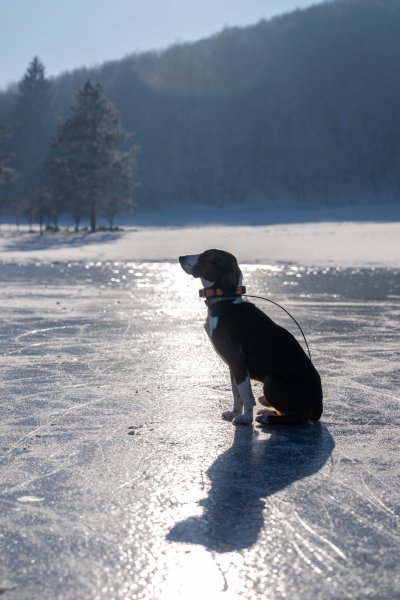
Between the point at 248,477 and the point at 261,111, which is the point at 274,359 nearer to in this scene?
the point at 248,477

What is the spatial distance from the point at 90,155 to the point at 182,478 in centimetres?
5661

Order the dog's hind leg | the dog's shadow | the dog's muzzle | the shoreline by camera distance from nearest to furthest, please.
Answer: the dog's shadow → the dog's hind leg → the dog's muzzle → the shoreline

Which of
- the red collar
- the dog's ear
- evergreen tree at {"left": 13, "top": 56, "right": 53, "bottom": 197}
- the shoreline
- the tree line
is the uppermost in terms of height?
evergreen tree at {"left": 13, "top": 56, "right": 53, "bottom": 197}

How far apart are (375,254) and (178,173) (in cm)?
8187

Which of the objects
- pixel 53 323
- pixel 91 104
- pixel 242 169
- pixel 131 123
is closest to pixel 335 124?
pixel 242 169

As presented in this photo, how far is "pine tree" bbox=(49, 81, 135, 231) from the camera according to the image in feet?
193

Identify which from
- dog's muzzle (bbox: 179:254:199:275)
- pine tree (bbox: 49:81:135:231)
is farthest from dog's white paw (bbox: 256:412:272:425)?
pine tree (bbox: 49:81:135:231)

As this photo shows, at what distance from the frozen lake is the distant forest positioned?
90.2 metres

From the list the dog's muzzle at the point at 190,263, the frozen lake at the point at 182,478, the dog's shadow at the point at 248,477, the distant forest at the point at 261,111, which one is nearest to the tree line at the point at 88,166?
the distant forest at the point at 261,111

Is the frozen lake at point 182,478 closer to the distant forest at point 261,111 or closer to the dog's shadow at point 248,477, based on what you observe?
the dog's shadow at point 248,477

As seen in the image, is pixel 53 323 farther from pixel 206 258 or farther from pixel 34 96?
pixel 34 96

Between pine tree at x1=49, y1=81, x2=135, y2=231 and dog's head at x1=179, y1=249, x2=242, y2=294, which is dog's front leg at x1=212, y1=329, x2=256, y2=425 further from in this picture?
pine tree at x1=49, y1=81, x2=135, y2=231

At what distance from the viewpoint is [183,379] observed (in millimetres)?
7664

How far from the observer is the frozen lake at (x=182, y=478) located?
3.32 metres
